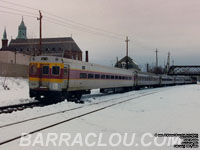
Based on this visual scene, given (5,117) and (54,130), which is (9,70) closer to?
(5,117)

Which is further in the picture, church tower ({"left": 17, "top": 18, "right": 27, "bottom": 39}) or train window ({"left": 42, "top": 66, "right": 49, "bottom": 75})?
church tower ({"left": 17, "top": 18, "right": 27, "bottom": 39})

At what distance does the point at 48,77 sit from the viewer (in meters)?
15.4

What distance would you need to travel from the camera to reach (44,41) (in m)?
97.7

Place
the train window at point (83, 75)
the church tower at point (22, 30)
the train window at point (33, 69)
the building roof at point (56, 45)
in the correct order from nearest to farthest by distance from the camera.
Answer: the train window at point (33, 69) → the train window at point (83, 75) → the building roof at point (56, 45) → the church tower at point (22, 30)

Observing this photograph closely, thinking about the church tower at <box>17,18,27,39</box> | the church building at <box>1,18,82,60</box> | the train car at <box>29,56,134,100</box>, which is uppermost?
the church tower at <box>17,18,27,39</box>

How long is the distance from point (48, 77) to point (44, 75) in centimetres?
39

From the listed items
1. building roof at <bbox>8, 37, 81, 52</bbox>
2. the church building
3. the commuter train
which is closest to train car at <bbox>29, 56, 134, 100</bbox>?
the commuter train

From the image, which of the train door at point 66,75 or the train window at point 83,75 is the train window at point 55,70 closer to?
the train door at point 66,75

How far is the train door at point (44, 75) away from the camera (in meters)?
15.5

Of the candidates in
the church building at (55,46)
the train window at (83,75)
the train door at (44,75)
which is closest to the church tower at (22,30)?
the church building at (55,46)

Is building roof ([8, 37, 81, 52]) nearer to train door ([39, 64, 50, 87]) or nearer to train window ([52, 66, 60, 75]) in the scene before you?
train door ([39, 64, 50, 87])

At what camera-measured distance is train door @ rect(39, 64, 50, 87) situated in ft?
50.7

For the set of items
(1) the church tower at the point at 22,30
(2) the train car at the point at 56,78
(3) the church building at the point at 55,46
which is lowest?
(2) the train car at the point at 56,78

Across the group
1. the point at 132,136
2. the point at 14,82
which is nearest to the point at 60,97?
the point at 132,136
